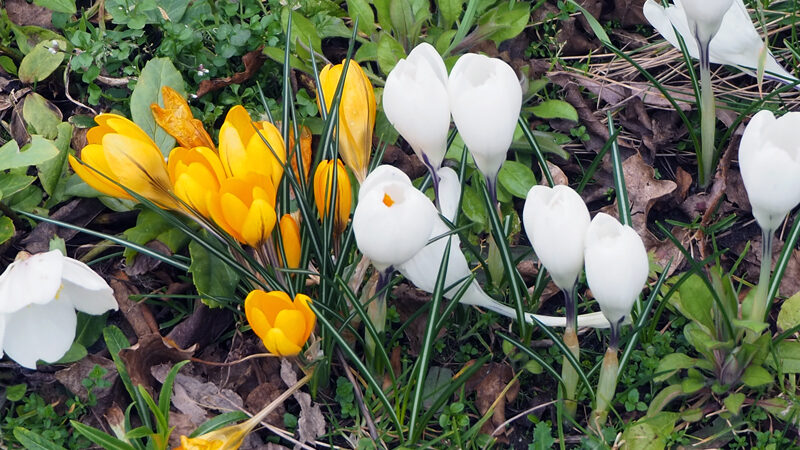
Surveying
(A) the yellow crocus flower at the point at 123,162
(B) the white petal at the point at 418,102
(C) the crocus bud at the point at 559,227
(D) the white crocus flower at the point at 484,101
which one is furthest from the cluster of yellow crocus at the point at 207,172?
(C) the crocus bud at the point at 559,227

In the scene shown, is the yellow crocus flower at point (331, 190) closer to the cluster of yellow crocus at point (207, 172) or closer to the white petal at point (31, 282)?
the cluster of yellow crocus at point (207, 172)

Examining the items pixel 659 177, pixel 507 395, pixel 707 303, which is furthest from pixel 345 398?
pixel 659 177

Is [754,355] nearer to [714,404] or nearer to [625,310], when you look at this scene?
[714,404]

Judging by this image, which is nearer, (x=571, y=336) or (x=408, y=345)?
(x=571, y=336)

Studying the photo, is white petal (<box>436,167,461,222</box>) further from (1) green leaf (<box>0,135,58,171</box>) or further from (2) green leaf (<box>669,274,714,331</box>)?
(1) green leaf (<box>0,135,58,171</box>)

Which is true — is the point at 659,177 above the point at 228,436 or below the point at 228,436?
above

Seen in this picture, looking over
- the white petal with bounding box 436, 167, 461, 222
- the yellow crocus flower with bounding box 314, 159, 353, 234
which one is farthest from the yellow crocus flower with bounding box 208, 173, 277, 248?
the white petal with bounding box 436, 167, 461, 222

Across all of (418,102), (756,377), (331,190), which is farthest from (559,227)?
(756,377)

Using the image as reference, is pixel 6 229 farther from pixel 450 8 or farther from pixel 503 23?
pixel 503 23
